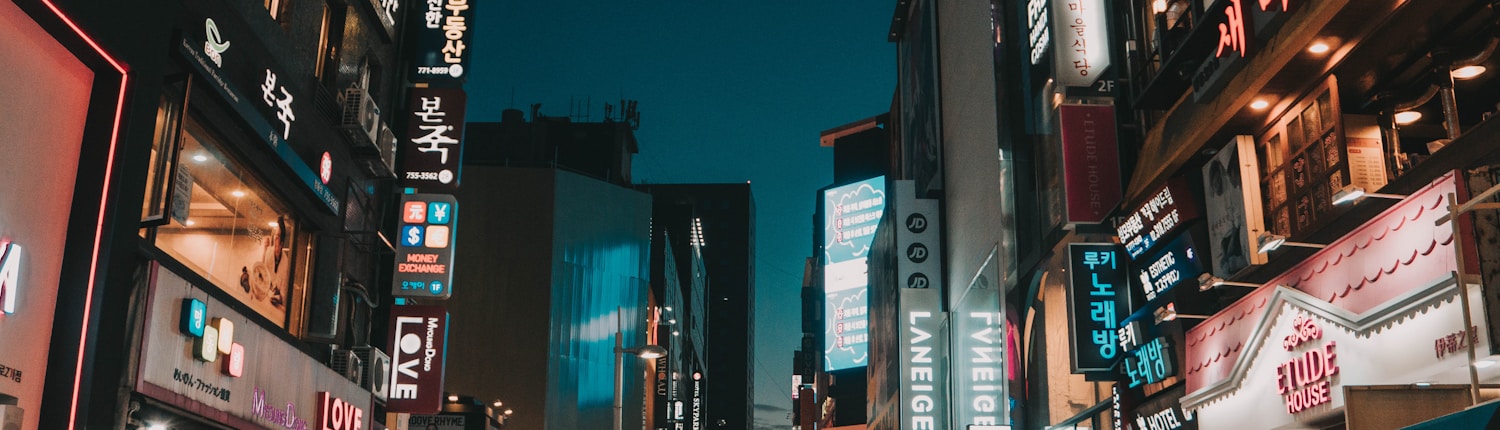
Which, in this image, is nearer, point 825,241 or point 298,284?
point 298,284

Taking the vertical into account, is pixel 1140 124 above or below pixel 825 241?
below

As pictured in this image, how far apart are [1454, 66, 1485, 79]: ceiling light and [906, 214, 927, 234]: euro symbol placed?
25745 mm

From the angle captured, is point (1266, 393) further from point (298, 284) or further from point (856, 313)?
point (856, 313)

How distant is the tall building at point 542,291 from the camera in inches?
1919

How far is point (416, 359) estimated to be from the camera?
77.3ft

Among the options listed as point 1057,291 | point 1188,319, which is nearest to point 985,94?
point 1057,291

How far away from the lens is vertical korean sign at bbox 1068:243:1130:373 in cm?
1789

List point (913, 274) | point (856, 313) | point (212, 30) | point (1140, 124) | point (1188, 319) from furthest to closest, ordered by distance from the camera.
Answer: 1. point (856, 313)
2. point (913, 274)
3. point (1140, 124)
4. point (1188, 319)
5. point (212, 30)

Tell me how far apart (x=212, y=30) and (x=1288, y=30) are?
1261cm

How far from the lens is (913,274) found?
36094mm

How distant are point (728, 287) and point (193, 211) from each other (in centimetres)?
16525

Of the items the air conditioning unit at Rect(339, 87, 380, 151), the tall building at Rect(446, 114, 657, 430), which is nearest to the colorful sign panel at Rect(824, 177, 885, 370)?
the tall building at Rect(446, 114, 657, 430)

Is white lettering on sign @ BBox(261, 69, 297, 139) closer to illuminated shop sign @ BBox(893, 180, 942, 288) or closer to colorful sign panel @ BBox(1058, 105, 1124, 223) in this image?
colorful sign panel @ BBox(1058, 105, 1124, 223)

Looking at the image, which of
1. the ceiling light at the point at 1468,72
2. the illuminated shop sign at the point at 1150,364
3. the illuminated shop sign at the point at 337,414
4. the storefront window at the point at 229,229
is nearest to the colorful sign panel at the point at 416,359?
the illuminated shop sign at the point at 337,414
